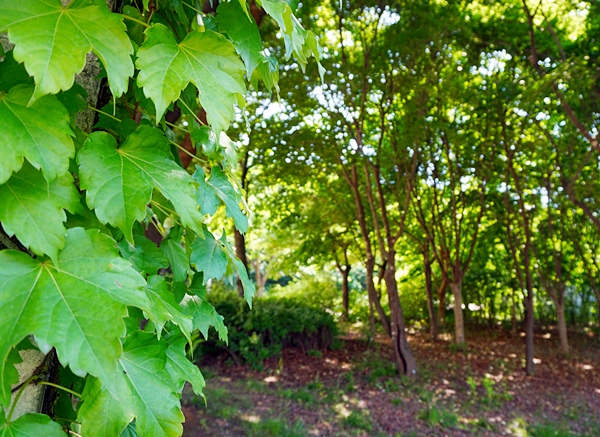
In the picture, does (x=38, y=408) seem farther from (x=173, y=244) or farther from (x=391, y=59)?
(x=391, y=59)

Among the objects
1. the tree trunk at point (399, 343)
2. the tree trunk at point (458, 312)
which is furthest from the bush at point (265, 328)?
the tree trunk at point (458, 312)

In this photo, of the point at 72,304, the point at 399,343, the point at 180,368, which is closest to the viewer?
the point at 72,304

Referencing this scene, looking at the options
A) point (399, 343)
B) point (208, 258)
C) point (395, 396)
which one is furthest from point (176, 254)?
point (399, 343)

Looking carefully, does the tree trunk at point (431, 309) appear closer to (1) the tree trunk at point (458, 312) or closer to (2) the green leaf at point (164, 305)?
(1) the tree trunk at point (458, 312)

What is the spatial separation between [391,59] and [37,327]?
7.92m

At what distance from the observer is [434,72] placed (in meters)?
7.83

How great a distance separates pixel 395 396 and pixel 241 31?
7191 mm

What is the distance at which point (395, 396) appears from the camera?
284 inches

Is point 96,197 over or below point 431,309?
over

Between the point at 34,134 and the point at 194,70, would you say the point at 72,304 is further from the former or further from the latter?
the point at 194,70

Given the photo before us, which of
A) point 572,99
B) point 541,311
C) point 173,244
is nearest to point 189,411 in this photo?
point 173,244

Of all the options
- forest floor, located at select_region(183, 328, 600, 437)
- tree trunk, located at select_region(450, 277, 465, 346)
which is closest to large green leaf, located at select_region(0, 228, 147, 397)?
forest floor, located at select_region(183, 328, 600, 437)

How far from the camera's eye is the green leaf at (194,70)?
2.35ft

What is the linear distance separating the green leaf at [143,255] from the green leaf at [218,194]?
0.43 ft
